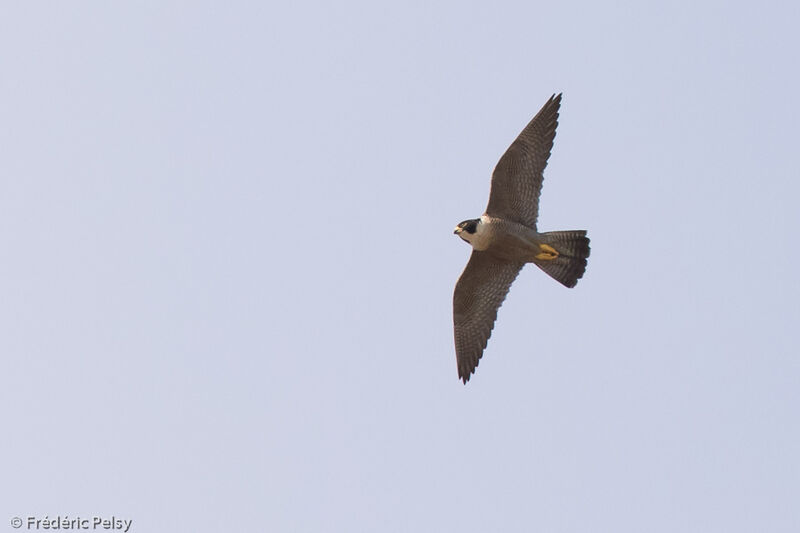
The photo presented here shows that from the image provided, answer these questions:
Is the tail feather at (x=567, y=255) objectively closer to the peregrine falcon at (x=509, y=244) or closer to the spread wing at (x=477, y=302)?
the peregrine falcon at (x=509, y=244)

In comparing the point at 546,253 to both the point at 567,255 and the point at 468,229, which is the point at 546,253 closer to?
the point at 567,255

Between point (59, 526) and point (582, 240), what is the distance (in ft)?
22.3

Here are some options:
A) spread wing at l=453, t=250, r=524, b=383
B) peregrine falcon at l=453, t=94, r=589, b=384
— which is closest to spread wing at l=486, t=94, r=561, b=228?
peregrine falcon at l=453, t=94, r=589, b=384

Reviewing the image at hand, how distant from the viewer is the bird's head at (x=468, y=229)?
1349 cm

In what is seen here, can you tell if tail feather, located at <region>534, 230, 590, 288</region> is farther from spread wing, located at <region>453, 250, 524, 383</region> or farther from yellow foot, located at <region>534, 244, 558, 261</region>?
spread wing, located at <region>453, 250, 524, 383</region>

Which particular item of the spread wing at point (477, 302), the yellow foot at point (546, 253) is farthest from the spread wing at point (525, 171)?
the spread wing at point (477, 302)

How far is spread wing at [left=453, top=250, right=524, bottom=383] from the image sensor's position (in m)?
13.9

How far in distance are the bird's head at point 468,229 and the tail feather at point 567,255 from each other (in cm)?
80

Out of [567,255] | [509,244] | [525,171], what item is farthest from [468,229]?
[567,255]

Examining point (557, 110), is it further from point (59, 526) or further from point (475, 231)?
point (59, 526)

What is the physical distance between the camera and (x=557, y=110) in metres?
13.4

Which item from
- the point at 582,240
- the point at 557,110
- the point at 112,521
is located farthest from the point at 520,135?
the point at 112,521

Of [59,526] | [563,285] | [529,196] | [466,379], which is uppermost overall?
[529,196]

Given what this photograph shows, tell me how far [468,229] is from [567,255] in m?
1.26
